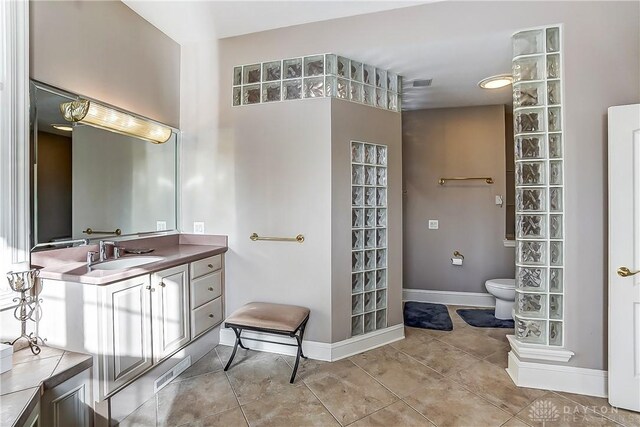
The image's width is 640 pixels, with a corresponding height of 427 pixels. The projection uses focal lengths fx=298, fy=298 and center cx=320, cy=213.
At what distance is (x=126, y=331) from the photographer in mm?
1734

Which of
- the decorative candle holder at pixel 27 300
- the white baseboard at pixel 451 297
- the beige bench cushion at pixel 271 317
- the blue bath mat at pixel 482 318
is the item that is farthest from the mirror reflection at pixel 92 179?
the blue bath mat at pixel 482 318

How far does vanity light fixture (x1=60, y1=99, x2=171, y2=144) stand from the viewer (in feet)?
6.31

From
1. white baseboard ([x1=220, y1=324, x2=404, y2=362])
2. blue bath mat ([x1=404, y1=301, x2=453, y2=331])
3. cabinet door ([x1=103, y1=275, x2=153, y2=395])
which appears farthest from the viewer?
blue bath mat ([x1=404, y1=301, x2=453, y2=331])

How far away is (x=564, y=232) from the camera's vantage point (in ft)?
6.69

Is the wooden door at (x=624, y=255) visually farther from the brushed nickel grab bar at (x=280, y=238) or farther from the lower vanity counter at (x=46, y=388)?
the lower vanity counter at (x=46, y=388)

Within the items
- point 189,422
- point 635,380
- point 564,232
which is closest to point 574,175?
point 564,232

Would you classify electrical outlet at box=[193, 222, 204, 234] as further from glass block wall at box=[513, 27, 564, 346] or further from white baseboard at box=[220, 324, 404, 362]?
glass block wall at box=[513, 27, 564, 346]

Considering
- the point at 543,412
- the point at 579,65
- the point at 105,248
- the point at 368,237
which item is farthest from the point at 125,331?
the point at 579,65

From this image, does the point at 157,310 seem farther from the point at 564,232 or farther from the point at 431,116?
the point at 431,116

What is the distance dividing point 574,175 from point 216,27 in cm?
299

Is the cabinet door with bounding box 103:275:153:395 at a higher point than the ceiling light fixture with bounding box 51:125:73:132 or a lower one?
lower

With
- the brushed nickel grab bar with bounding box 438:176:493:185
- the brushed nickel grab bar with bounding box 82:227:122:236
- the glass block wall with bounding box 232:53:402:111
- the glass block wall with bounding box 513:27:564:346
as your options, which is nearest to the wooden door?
the glass block wall with bounding box 513:27:564:346

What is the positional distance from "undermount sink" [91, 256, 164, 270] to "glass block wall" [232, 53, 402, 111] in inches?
58.6

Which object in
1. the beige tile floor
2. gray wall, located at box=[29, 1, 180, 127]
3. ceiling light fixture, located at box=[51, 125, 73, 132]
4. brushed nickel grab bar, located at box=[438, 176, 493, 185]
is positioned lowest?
the beige tile floor
